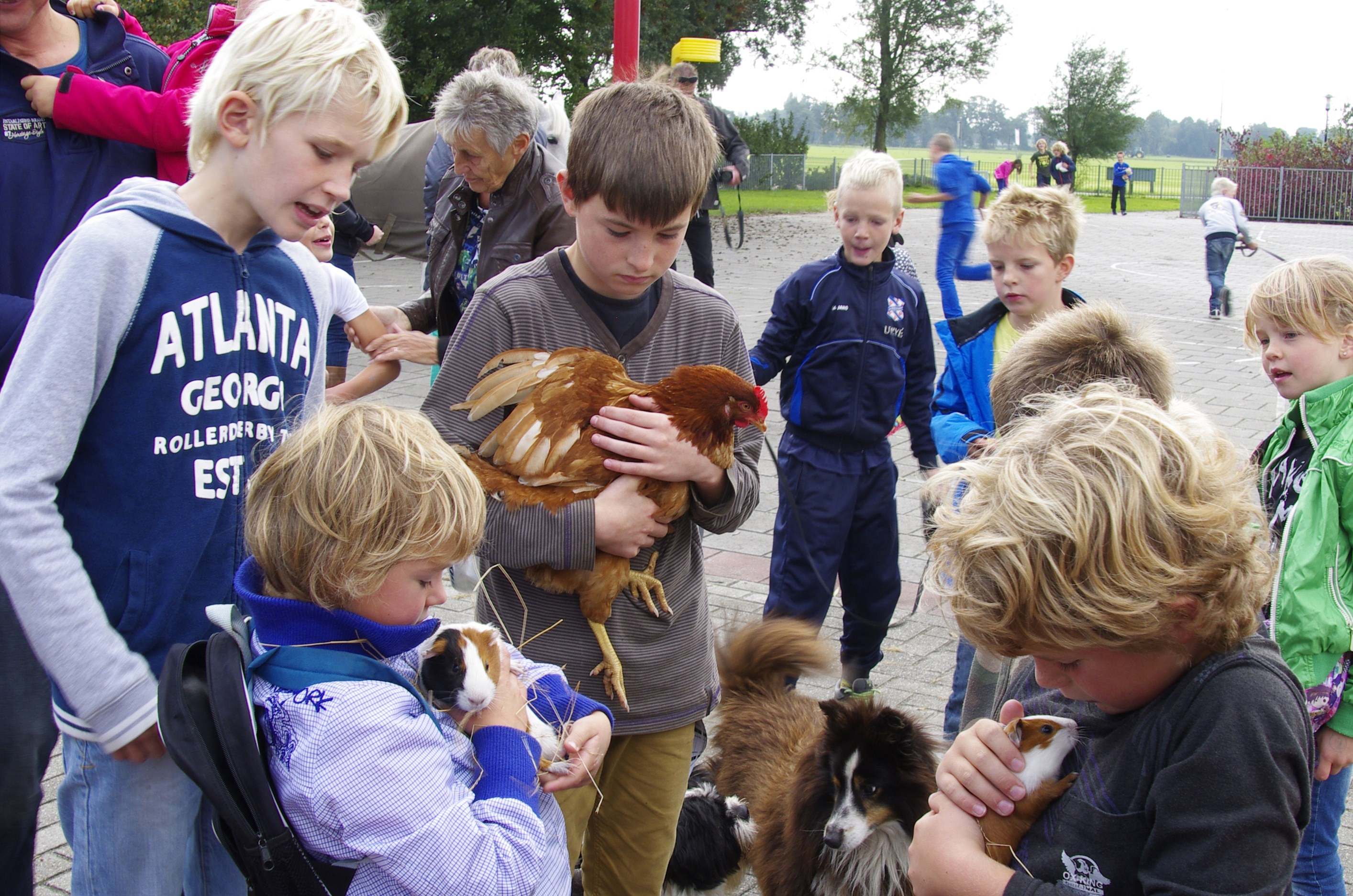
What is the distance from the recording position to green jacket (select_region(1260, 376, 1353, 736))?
2336 millimetres

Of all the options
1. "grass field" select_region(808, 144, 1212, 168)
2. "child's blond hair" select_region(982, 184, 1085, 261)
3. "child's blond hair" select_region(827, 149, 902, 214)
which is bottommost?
"child's blond hair" select_region(982, 184, 1085, 261)

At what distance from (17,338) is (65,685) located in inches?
44.0

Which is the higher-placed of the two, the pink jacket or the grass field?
the grass field

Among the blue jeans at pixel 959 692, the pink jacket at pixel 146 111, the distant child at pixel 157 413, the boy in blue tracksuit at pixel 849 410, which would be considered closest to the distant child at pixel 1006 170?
the boy in blue tracksuit at pixel 849 410

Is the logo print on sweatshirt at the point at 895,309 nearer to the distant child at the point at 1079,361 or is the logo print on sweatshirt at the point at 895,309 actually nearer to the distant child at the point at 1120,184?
the distant child at the point at 1079,361

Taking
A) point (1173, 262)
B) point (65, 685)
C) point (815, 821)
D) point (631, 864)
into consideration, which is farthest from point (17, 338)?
point (1173, 262)

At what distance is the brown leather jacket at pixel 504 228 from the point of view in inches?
163

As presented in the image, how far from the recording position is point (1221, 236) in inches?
534

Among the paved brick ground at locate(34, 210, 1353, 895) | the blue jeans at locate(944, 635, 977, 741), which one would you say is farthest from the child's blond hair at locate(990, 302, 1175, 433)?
the blue jeans at locate(944, 635, 977, 741)

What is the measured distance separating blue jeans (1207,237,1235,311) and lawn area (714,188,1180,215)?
45.2 ft

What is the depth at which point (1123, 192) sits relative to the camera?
3812cm

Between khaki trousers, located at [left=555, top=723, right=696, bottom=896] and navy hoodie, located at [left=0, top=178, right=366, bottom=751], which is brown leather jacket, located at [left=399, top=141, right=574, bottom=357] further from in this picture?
khaki trousers, located at [left=555, top=723, right=696, bottom=896]

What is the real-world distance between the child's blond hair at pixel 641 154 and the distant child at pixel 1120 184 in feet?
128

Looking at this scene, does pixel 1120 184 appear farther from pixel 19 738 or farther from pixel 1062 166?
pixel 19 738
